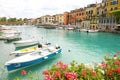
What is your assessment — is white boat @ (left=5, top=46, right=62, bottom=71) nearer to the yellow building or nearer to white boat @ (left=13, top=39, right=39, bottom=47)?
white boat @ (left=13, top=39, right=39, bottom=47)

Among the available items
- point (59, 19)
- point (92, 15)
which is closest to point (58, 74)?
point (92, 15)

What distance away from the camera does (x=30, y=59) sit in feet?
65.5

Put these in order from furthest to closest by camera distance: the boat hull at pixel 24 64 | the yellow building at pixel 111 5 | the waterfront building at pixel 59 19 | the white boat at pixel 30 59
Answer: the waterfront building at pixel 59 19 → the yellow building at pixel 111 5 → the white boat at pixel 30 59 → the boat hull at pixel 24 64

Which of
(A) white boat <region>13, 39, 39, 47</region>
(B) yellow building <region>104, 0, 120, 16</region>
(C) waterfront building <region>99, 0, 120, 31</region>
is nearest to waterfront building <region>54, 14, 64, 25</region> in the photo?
(C) waterfront building <region>99, 0, 120, 31</region>

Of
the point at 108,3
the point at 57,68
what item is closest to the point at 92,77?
the point at 57,68

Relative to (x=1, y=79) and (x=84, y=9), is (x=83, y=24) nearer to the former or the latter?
(x=84, y=9)

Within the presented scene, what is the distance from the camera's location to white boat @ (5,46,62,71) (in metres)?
17.9

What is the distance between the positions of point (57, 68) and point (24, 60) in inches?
503

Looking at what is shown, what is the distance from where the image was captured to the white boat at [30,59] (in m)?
17.9

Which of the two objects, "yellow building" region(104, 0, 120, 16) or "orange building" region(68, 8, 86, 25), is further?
"orange building" region(68, 8, 86, 25)

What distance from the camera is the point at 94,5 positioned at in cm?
8506

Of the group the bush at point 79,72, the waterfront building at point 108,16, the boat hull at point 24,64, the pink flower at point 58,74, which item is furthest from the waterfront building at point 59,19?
the pink flower at point 58,74

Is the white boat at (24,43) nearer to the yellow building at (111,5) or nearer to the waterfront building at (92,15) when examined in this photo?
the yellow building at (111,5)

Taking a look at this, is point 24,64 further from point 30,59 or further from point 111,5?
point 111,5
